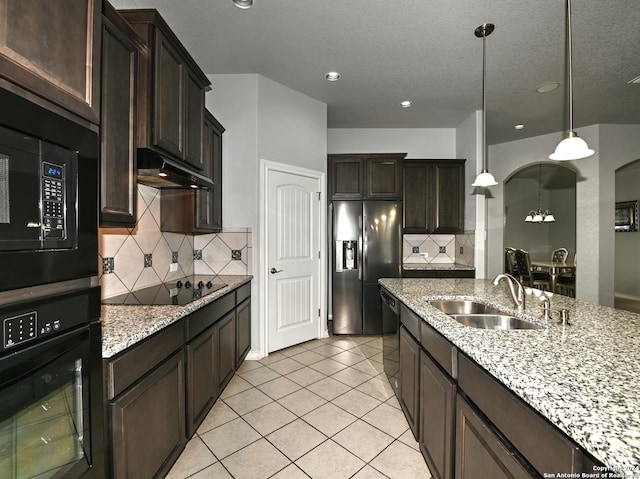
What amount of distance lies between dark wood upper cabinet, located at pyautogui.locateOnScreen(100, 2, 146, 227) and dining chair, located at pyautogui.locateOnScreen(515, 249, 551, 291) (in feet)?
19.7

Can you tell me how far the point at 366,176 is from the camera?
4.18m

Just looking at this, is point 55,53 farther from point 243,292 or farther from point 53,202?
point 243,292

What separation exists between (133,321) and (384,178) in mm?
3391

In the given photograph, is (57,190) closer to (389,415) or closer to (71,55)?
(71,55)

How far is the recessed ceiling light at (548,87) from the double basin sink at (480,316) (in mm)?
2893

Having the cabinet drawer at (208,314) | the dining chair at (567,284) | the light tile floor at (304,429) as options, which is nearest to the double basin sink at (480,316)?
the light tile floor at (304,429)

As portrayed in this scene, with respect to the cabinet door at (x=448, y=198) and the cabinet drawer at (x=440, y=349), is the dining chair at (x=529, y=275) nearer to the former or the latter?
the cabinet door at (x=448, y=198)

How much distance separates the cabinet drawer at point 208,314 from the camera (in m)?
1.88

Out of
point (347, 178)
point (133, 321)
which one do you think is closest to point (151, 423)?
point (133, 321)

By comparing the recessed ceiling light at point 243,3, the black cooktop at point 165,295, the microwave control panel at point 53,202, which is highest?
the recessed ceiling light at point 243,3

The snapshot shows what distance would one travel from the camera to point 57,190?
2.93 feet

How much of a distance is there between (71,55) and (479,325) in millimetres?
2177

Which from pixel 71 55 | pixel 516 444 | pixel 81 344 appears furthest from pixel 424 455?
pixel 71 55

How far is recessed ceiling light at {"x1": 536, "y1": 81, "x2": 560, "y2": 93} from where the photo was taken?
342 cm
